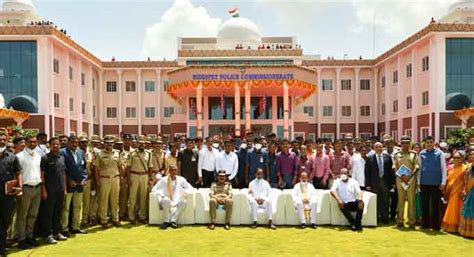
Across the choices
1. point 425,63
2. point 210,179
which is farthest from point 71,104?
point 210,179

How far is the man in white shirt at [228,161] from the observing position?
1045 centimetres

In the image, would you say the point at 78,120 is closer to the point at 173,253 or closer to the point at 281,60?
the point at 281,60

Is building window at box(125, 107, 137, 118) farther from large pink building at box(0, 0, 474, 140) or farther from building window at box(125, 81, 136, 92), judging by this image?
building window at box(125, 81, 136, 92)

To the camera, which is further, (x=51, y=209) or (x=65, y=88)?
(x=65, y=88)

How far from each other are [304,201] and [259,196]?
0.91 meters

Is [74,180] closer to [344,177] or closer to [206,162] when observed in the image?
[206,162]

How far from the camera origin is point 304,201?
30.4 feet

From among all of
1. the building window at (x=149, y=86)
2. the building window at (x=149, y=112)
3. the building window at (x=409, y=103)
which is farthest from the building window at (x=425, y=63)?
the building window at (x=149, y=112)

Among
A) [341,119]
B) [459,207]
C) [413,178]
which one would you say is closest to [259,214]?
[413,178]

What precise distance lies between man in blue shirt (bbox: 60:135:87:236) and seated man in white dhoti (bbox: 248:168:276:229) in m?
3.22

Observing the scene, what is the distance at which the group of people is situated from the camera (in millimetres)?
7617

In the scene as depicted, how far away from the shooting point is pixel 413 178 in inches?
365

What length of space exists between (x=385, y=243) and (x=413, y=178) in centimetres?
206

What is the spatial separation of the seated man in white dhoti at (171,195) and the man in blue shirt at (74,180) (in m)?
1.49
